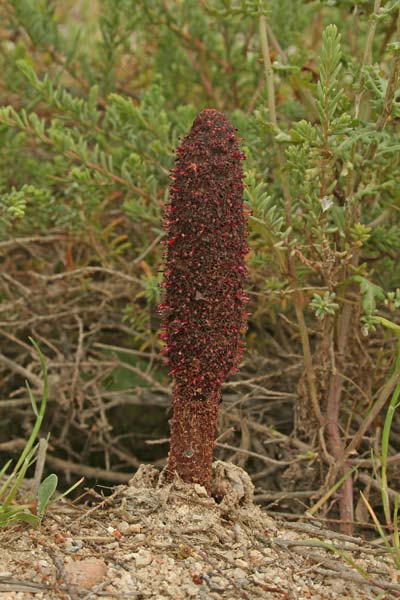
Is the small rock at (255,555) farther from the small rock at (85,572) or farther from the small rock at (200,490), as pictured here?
the small rock at (85,572)

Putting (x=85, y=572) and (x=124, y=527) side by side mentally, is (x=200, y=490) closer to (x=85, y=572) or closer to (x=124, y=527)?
(x=124, y=527)

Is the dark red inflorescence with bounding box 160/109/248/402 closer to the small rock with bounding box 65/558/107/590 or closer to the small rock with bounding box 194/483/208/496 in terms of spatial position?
the small rock with bounding box 194/483/208/496

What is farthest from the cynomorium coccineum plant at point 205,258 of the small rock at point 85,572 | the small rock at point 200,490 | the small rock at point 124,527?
the small rock at point 85,572

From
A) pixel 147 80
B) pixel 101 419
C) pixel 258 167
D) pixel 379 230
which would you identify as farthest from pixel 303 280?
pixel 147 80

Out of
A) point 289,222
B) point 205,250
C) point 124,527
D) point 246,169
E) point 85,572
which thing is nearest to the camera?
point 85,572

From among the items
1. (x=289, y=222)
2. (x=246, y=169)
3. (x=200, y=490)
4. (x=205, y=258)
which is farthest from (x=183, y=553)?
(x=246, y=169)

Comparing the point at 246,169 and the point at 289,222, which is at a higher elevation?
the point at 246,169

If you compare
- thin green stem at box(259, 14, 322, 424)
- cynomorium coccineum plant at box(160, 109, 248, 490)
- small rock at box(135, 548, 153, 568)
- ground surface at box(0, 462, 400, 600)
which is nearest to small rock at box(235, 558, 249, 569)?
ground surface at box(0, 462, 400, 600)
